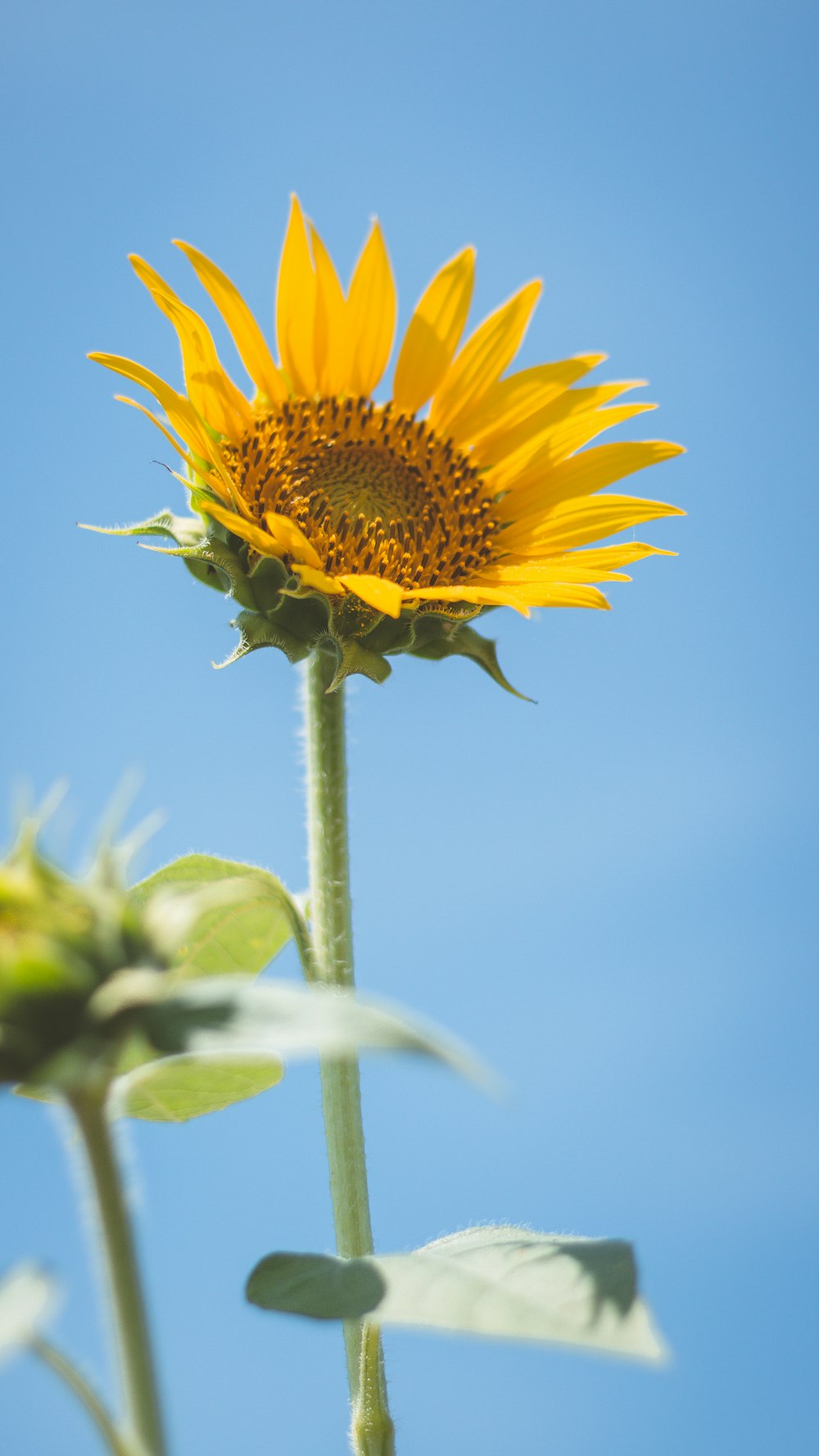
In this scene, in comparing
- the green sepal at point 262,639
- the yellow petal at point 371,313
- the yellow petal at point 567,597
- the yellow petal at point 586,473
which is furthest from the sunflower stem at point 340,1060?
the yellow petal at point 371,313

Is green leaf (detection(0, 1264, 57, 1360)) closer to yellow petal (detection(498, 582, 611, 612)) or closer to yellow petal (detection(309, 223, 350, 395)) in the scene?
yellow petal (detection(498, 582, 611, 612))

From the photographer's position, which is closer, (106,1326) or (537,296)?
(106,1326)

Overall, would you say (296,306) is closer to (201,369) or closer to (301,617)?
(201,369)

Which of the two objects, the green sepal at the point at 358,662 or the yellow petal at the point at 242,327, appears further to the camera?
the yellow petal at the point at 242,327

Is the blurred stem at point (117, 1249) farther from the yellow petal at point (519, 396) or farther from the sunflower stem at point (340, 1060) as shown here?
the yellow petal at point (519, 396)

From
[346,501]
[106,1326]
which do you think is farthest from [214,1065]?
[346,501]

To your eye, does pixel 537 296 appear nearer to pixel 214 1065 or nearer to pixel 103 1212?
pixel 214 1065
